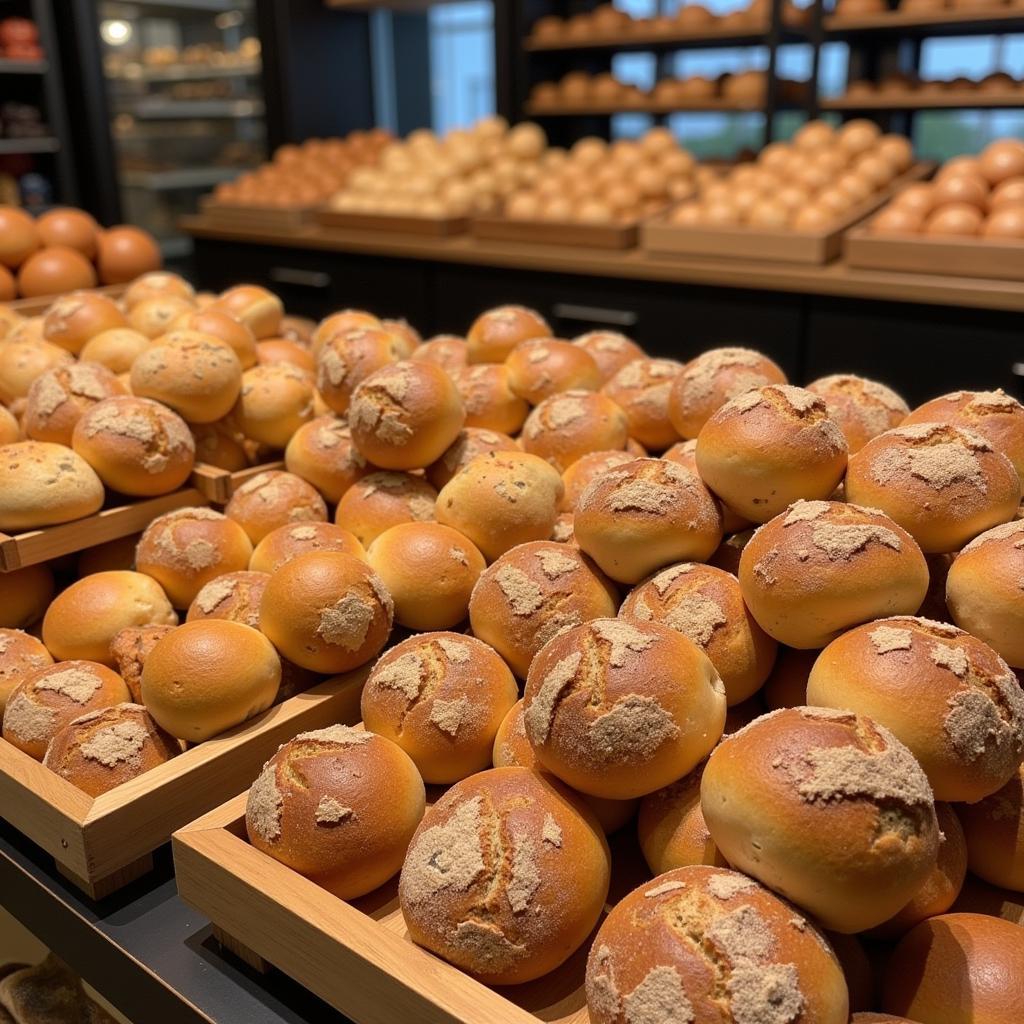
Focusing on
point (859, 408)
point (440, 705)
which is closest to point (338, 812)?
point (440, 705)

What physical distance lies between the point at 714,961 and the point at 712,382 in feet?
2.15

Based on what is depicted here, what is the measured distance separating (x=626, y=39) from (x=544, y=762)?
3724mm

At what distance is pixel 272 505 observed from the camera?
46.1 inches

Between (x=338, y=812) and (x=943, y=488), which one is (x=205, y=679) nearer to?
(x=338, y=812)

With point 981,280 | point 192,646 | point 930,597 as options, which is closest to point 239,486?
point 192,646

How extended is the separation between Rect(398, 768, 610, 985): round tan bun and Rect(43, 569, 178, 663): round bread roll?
50cm

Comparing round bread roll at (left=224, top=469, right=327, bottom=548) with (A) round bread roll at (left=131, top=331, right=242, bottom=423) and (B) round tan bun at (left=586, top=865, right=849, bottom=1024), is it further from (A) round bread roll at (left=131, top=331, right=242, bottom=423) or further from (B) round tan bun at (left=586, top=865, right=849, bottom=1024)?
(B) round tan bun at (left=586, top=865, right=849, bottom=1024)

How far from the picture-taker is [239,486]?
1.26 metres

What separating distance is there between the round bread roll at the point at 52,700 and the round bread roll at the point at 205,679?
9 centimetres

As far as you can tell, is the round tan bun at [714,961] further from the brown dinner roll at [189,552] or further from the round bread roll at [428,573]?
the brown dinner roll at [189,552]

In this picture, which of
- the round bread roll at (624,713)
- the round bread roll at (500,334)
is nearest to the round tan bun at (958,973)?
the round bread roll at (624,713)

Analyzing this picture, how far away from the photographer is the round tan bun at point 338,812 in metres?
0.71

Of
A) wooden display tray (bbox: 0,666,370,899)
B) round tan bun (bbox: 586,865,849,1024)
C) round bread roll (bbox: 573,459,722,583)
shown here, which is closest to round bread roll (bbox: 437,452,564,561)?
round bread roll (bbox: 573,459,722,583)

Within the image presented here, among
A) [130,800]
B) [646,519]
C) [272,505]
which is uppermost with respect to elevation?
[646,519]
